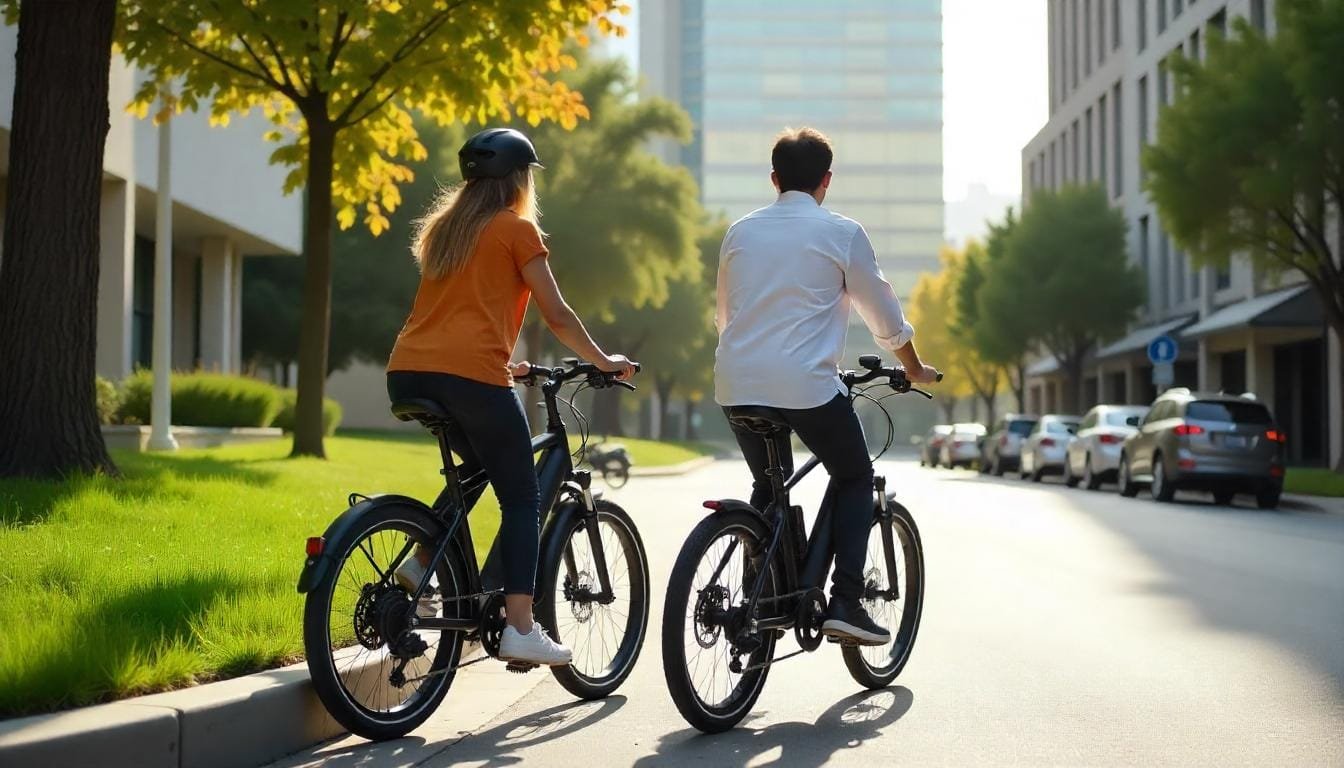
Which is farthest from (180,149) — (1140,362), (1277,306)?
(1140,362)

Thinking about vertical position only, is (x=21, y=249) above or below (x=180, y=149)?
below

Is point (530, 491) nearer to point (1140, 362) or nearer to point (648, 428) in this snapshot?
→ point (1140, 362)

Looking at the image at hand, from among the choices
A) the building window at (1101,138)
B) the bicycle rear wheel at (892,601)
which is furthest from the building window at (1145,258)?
the bicycle rear wheel at (892,601)

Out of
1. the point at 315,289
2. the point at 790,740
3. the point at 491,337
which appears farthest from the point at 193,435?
the point at 790,740

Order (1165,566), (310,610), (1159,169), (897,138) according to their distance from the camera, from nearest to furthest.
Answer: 1. (310,610)
2. (1165,566)
3. (1159,169)
4. (897,138)

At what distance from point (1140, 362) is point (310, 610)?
158 ft

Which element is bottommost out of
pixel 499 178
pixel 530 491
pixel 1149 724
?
pixel 1149 724

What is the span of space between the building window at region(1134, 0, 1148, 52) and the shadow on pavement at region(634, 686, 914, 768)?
154 feet

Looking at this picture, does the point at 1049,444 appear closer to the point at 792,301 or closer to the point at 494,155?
the point at 792,301

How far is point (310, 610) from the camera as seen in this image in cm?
483

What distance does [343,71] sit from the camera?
15609mm

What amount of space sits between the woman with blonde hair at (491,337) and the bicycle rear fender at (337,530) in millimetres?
209

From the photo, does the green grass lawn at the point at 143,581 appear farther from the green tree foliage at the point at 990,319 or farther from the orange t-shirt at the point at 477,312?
the green tree foliage at the point at 990,319

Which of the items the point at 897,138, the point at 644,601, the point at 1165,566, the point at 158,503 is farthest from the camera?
the point at 897,138
